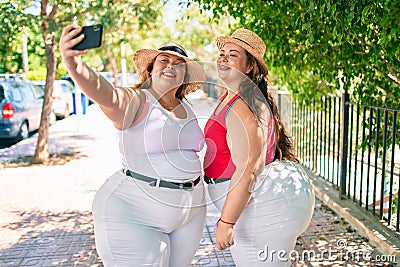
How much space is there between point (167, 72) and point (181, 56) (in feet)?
0.40

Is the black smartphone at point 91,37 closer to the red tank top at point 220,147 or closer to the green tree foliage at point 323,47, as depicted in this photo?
the red tank top at point 220,147

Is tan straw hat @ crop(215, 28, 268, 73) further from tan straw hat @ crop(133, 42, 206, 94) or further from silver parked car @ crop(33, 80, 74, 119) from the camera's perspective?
silver parked car @ crop(33, 80, 74, 119)

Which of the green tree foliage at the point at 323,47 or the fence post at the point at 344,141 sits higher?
the green tree foliage at the point at 323,47

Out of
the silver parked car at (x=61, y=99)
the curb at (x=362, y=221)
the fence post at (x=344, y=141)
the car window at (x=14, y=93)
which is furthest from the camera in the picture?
the silver parked car at (x=61, y=99)

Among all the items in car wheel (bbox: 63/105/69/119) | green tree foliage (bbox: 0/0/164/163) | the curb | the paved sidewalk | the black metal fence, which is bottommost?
car wheel (bbox: 63/105/69/119)

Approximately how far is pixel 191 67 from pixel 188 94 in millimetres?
272

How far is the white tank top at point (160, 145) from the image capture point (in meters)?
2.36

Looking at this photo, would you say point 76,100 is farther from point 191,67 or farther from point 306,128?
point 191,67

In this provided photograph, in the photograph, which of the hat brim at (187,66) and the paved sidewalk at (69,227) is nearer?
the hat brim at (187,66)

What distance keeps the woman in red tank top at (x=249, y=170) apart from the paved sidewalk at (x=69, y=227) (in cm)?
215

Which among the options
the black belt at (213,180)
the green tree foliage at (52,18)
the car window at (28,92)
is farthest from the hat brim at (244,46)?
the car window at (28,92)

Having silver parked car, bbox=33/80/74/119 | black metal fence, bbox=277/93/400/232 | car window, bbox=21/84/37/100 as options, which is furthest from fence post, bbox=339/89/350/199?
silver parked car, bbox=33/80/74/119

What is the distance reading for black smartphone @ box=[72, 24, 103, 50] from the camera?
1854mm

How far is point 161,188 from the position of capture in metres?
2.41
